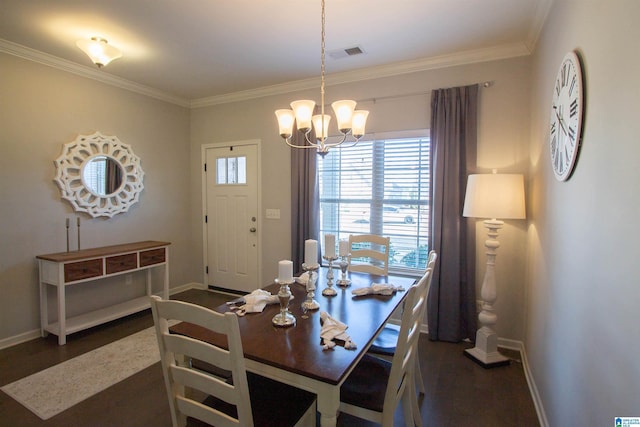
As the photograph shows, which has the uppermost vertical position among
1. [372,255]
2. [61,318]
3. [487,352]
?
[372,255]

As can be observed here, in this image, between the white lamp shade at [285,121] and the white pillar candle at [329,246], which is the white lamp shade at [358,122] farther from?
the white pillar candle at [329,246]

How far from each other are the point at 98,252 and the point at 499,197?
367 centimetres

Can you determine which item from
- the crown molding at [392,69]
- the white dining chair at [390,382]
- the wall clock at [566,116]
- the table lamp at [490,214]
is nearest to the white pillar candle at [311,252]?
the white dining chair at [390,382]

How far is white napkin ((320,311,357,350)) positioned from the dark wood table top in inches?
1.0

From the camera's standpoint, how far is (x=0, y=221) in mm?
2803

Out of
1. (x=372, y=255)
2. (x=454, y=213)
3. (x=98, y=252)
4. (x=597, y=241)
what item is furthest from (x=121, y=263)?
(x=597, y=241)

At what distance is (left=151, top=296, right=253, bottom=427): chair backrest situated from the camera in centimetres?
107

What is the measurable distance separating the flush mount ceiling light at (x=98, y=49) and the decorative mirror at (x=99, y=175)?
992 millimetres

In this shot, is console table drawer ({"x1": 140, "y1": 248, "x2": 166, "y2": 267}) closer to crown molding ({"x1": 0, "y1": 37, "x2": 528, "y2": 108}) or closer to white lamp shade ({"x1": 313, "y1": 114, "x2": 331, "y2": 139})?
crown molding ({"x1": 0, "y1": 37, "x2": 528, "y2": 108})

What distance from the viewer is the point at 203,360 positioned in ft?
3.83

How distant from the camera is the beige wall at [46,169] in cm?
286

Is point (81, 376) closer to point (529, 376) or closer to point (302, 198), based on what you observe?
point (302, 198)

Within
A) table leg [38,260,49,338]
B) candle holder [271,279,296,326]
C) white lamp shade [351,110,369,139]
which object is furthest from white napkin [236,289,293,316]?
table leg [38,260,49,338]

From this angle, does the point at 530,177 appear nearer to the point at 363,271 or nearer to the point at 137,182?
the point at 363,271
